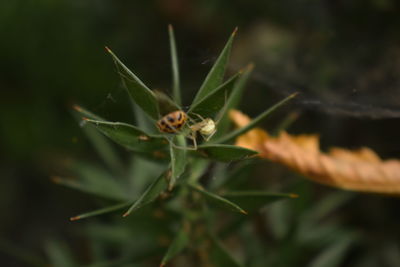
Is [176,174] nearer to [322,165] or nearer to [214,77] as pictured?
[214,77]

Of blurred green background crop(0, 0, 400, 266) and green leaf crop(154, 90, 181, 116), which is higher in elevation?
green leaf crop(154, 90, 181, 116)

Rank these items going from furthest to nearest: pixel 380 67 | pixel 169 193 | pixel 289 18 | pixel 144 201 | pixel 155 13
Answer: pixel 155 13, pixel 289 18, pixel 380 67, pixel 169 193, pixel 144 201

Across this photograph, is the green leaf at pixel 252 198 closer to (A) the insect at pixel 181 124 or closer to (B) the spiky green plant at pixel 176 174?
(B) the spiky green plant at pixel 176 174

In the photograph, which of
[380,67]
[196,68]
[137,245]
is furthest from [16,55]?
[380,67]

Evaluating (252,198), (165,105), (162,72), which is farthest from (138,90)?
(162,72)

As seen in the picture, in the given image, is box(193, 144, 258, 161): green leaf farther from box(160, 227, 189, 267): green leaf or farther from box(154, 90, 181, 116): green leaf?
box(160, 227, 189, 267): green leaf

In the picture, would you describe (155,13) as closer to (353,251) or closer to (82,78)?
(82,78)

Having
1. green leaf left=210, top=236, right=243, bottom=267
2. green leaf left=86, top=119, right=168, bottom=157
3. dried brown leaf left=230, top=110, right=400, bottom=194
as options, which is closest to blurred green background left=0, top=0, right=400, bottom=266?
dried brown leaf left=230, top=110, right=400, bottom=194
